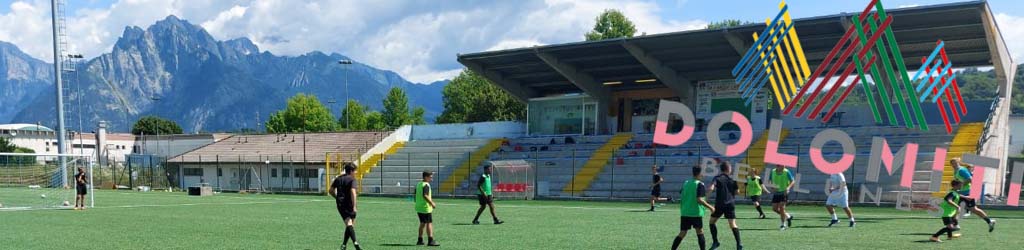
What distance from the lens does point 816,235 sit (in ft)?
48.6

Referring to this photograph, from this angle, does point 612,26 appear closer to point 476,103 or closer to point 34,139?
point 476,103

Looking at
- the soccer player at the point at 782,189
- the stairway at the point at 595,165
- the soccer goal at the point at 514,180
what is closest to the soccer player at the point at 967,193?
the soccer player at the point at 782,189

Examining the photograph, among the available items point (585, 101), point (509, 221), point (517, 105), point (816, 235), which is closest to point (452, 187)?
point (585, 101)

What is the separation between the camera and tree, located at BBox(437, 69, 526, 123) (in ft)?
240

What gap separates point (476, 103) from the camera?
7594 centimetres

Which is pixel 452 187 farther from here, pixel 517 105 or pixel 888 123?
pixel 517 105

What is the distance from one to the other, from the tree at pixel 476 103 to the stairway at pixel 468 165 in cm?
2494

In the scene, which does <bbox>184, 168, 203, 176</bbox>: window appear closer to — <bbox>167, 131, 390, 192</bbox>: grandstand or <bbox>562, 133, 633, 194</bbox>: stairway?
<bbox>167, 131, 390, 192</bbox>: grandstand

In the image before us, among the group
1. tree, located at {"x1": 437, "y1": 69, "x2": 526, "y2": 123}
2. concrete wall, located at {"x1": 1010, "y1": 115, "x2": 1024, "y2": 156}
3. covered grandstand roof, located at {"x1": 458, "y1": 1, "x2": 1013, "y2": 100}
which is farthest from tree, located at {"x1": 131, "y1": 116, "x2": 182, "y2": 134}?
concrete wall, located at {"x1": 1010, "y1": 115, "x2": 1024, "y2": 156}

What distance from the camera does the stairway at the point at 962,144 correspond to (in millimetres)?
27767

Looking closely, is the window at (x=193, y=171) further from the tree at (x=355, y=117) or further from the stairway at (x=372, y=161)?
the tree at (x=355, y=117)

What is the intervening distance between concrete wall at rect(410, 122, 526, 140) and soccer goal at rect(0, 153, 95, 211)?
Answer: 2047cm

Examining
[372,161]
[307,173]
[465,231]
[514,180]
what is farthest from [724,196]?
[307,173]

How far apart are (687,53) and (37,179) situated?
1219 inches
